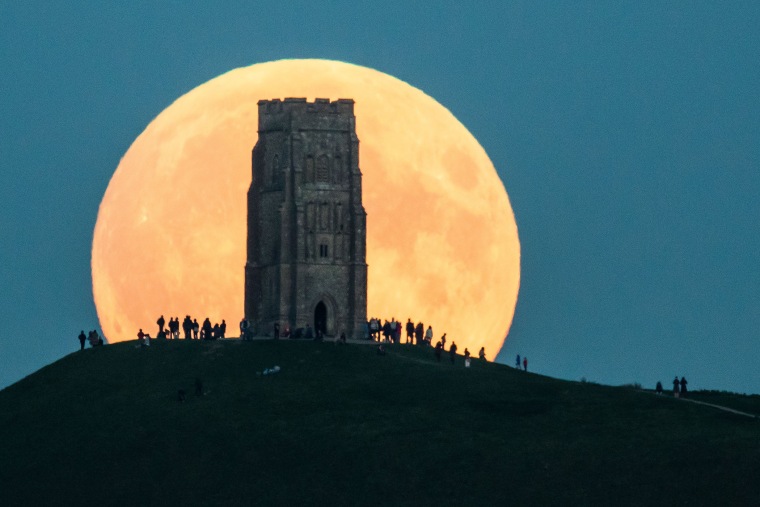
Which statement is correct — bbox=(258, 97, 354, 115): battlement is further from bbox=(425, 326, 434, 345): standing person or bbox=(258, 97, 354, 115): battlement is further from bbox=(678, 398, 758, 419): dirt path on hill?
bbox=(678, 398, 758, 419): dirt path on hill

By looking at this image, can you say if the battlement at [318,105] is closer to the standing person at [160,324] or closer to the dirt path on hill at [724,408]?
the standing person at [160,324]

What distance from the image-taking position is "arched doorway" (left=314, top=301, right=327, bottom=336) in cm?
14750

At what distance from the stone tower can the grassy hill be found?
44.1 ft

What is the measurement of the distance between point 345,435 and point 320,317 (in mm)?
31329

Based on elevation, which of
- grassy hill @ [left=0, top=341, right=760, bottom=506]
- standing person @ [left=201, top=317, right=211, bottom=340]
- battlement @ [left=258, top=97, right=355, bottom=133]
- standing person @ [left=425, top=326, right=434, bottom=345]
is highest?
battlement @ [left=258, top=97, right=355, bottom=133]

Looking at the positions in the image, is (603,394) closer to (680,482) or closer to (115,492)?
(680,482)

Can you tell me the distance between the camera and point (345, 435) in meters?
117

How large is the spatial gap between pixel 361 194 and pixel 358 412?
29750mm

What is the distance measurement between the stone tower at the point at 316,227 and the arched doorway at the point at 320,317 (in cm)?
6

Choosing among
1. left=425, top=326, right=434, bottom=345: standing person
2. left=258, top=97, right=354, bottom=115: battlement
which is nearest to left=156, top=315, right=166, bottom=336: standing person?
left=425, top=326, right=434, bottom=345: standing person

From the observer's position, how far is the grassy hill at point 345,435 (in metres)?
110

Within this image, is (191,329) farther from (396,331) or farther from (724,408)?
(724,408)

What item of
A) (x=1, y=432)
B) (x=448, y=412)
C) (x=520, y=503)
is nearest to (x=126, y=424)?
(x=1, y=432)

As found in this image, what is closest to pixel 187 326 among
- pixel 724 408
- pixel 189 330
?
pixel 189 330
